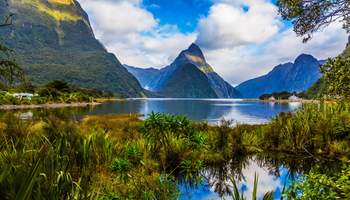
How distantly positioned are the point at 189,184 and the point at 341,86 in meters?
6.24

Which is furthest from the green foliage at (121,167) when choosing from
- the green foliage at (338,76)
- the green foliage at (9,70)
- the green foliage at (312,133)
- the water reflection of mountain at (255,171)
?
the green foliage at (312,133)

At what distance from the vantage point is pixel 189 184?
1205 cm

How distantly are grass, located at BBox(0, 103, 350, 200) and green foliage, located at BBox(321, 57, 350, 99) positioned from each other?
440cm

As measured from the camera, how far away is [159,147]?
46.8 feet

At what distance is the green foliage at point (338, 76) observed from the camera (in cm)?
759

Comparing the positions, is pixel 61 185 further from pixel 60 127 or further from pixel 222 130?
pixel 222 130

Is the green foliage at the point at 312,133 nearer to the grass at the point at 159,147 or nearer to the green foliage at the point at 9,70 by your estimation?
the grass at the point at 159,147

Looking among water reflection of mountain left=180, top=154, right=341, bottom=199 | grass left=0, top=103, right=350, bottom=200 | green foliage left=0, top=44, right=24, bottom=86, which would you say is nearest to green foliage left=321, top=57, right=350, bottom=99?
water reflection of mountain left=180, top=154, right=341, bottom=199

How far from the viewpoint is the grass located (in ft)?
30.0

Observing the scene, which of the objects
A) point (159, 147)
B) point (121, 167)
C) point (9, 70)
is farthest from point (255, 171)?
point (9, 70)

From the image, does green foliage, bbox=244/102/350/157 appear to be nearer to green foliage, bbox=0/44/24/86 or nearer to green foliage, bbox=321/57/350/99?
green foliage, bbox=321/57/350/99

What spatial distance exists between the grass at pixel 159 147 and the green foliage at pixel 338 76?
440cm

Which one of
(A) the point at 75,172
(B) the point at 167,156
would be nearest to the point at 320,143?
(B) the point at 167,156

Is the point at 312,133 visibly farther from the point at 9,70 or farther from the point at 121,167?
the point at 9,70
